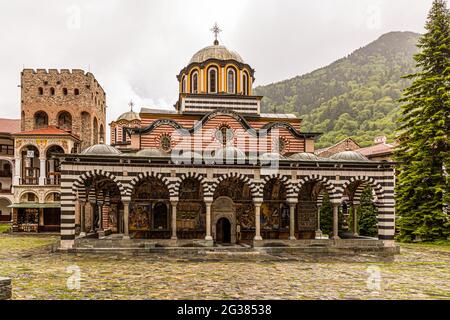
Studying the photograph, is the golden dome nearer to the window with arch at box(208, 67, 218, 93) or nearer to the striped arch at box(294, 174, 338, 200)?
the window with arch at box(208, 67, 218, 93)

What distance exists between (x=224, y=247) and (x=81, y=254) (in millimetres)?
6937

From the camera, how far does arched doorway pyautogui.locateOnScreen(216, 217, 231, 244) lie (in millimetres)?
23062

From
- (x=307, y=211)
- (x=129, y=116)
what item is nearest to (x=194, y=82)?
(x=307, y=211)

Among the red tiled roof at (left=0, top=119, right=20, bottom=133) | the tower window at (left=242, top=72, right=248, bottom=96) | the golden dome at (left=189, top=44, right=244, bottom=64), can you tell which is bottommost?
the red tiled roof at (left=0, top=119, right=20, bottom=133)

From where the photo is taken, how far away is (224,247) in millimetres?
19797

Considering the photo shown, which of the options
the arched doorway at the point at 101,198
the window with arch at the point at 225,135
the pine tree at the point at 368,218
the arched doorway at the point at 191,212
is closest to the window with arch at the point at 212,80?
the window with arch at the point at 225,135

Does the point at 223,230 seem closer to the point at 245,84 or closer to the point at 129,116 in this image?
the point at 245,84

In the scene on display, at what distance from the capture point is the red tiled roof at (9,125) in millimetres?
43772

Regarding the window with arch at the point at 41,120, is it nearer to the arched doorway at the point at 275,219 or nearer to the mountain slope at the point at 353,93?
the arched doorway at the point at 275,219

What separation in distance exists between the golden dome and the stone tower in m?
18.4

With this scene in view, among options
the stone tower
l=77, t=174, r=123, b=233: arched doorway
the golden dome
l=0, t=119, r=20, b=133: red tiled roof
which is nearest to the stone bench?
l=77, t=174, r=123, b=233: arched doorway

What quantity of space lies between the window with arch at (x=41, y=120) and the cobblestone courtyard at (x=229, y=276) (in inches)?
999

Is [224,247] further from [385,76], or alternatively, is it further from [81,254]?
[385,76]
